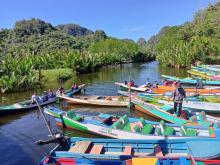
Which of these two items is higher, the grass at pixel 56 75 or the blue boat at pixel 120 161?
the grass at pixel 56 75

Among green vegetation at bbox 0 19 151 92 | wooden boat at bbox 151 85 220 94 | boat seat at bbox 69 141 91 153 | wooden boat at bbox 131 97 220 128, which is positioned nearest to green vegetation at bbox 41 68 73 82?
green vegetation at bbox 0 19 151 92

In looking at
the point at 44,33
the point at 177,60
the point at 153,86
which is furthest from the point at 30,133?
the point at 44,33

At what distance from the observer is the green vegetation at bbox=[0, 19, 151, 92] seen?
39.9 metres

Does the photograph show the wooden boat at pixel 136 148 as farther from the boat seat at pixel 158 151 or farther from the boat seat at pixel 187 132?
the boat seat at pixel 187 132

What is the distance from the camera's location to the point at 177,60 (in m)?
71.1

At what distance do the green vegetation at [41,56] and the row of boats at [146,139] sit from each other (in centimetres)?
1489

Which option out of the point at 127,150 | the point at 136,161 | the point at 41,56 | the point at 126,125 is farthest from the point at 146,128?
the point at 41,56

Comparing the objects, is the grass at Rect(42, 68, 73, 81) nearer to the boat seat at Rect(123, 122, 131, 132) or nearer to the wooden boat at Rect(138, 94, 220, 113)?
the wooden boat at Rect(138, 94, 220, 113)

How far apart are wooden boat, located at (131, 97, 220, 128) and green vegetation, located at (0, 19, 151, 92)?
18907 mm

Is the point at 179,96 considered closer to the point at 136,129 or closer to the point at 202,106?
the point at 136,129

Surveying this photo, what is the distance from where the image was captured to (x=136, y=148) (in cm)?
1420

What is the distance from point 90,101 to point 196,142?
634 inches

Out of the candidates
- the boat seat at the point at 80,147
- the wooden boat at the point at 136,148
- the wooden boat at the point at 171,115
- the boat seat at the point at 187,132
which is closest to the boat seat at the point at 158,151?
the wooden boat at the point at 136,148

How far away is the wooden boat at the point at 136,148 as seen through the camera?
508 inches
